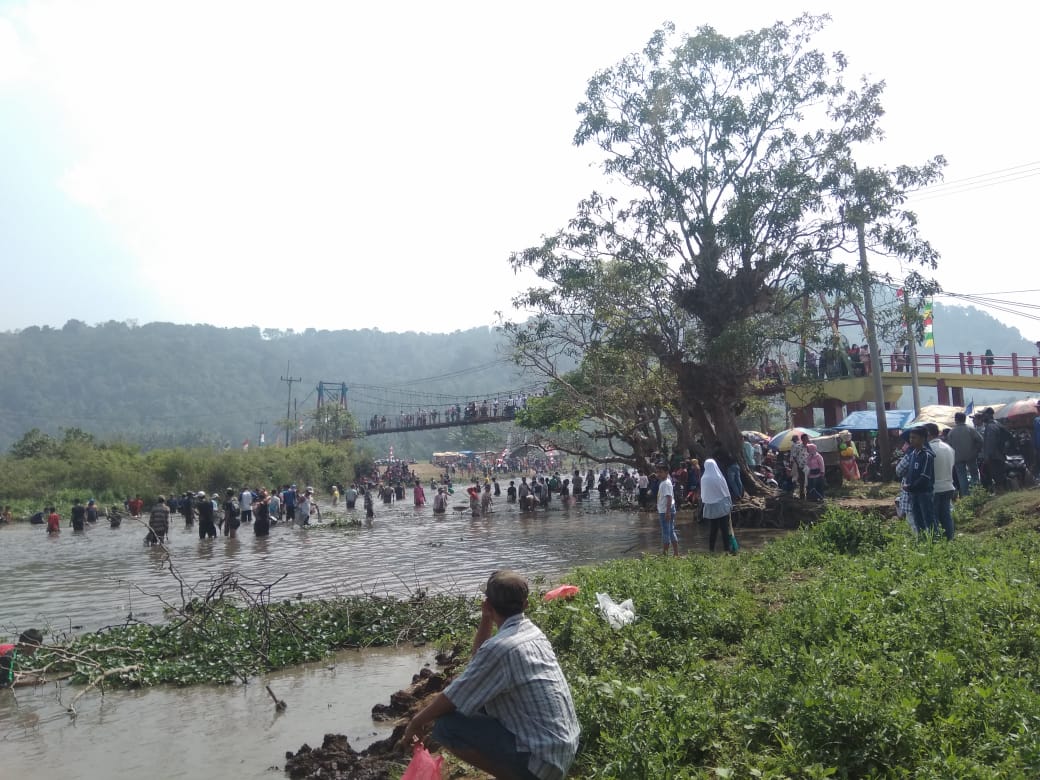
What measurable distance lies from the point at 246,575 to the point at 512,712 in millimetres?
13990

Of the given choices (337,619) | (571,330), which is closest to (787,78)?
(571,330)

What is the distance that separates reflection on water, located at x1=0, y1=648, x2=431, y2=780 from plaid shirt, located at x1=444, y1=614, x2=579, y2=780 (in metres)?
3.29

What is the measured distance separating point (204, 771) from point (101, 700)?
2819mm

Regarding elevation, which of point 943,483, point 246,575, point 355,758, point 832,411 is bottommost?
point 246,575

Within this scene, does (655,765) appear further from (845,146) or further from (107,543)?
(107,543)

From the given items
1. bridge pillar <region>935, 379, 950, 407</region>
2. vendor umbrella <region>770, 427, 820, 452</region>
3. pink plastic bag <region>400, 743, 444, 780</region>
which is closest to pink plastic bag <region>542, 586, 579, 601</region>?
pink plastic bag <region>400, 743, 444, 780</region>

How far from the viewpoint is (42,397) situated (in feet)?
522

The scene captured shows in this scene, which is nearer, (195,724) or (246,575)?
(195,724)

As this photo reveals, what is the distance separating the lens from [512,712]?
12.1 feet

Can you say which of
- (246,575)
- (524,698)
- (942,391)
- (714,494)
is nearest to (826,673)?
(524,698)

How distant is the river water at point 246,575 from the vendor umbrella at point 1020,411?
21.2 ft

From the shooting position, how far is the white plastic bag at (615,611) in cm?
721

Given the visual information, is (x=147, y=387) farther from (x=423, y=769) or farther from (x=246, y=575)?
(x=423, y=769)

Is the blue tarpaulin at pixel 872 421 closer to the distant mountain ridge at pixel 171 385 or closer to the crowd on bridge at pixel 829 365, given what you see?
the crowd on bridge at pixel 829 365
